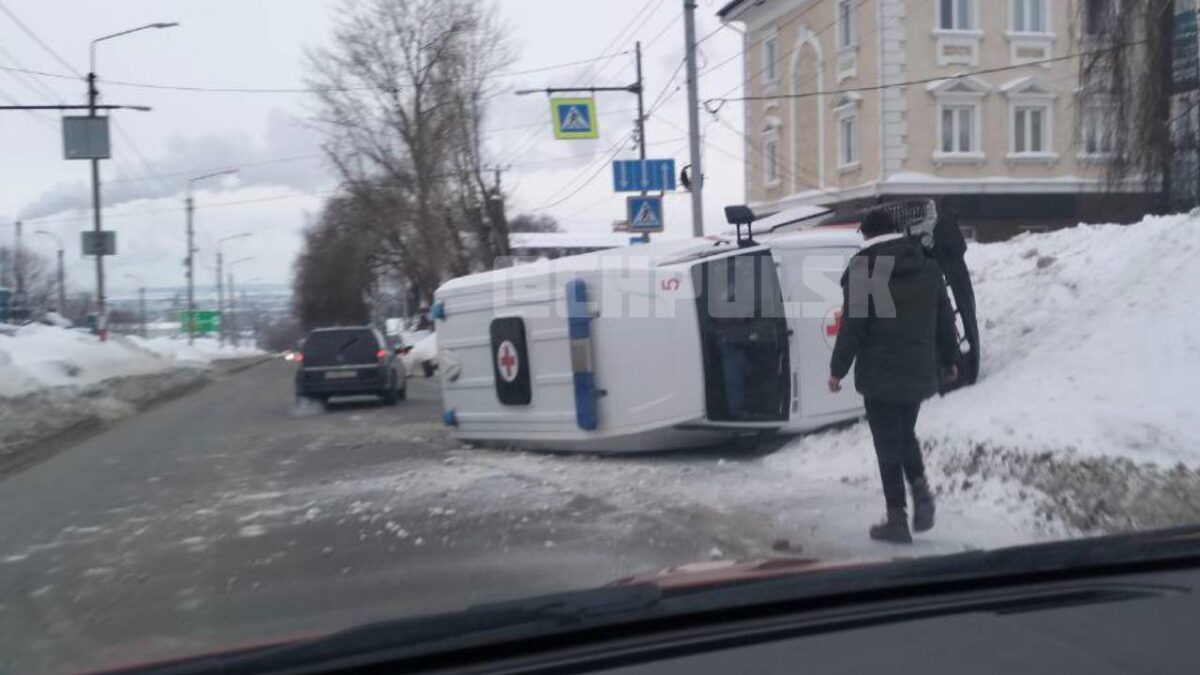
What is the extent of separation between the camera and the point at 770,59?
37.3m

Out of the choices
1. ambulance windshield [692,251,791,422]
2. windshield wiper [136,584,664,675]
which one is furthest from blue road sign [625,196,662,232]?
windshield wiper [136,584,664,675]

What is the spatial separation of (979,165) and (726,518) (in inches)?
1071

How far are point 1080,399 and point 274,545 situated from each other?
19.2 ft

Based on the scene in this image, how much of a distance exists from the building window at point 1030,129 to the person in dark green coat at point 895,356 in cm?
2811

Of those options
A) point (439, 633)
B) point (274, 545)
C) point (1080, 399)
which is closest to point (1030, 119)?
point (1080, 399)

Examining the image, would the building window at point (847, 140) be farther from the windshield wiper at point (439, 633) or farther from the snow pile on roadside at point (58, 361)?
the windshield wiper at point (439, 633)

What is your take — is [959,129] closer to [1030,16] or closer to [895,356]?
[1030,16]

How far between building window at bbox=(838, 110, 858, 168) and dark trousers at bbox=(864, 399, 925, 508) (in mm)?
26901

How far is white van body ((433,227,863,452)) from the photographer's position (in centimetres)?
1068

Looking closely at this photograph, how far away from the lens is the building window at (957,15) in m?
32.2

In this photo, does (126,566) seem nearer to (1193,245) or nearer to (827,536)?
(827,536)

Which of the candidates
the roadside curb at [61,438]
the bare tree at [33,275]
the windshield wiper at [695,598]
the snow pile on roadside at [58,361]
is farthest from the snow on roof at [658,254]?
the bare tree at [33,275]

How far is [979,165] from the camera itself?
3306 centimetres

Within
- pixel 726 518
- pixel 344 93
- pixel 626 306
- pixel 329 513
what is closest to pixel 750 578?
pixel 726 518
